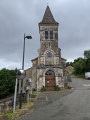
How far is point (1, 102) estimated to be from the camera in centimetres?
734

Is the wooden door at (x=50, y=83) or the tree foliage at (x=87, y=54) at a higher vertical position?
the tree foliage at (x=87, y=54)

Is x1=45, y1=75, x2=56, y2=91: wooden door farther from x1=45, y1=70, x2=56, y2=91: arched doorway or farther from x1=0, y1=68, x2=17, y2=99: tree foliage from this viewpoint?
x1=0, y1=68, x2=17, y2=99: tree foliage

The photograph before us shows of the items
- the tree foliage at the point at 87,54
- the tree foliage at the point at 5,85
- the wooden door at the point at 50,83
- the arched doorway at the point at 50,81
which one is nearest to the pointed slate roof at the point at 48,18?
the arched doorway at the point at 50,81

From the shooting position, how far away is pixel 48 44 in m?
21.1

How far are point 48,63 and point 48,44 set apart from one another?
3.91 m

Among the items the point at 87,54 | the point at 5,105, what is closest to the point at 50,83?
the point at 5,105

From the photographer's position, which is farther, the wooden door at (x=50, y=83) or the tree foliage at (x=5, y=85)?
the tree foliage at (x=5, y=85)

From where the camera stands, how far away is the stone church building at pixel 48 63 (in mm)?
19031

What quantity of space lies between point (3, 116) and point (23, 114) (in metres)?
1.27

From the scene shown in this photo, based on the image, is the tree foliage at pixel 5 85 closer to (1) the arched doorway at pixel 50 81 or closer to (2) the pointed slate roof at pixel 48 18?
(1) the arched doorway at pixel 50 81

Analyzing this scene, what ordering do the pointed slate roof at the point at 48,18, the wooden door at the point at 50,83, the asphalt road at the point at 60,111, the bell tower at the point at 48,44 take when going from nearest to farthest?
1. the asphalt road at the point at 60,111
2. the wooden door at the point at 50,83
3. the bell tower at the point at 48,44
4. the pointed slate roof at the point at 48,18

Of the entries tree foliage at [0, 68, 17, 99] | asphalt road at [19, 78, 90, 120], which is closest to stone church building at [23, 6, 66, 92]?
tree foliage at [0, 68, 17, 99]

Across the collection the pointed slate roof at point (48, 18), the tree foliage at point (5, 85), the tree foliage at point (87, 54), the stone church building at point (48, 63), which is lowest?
the tree foliage at point (5, 85)

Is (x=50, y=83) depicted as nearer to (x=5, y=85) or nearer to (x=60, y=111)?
(x=60, y=111)
